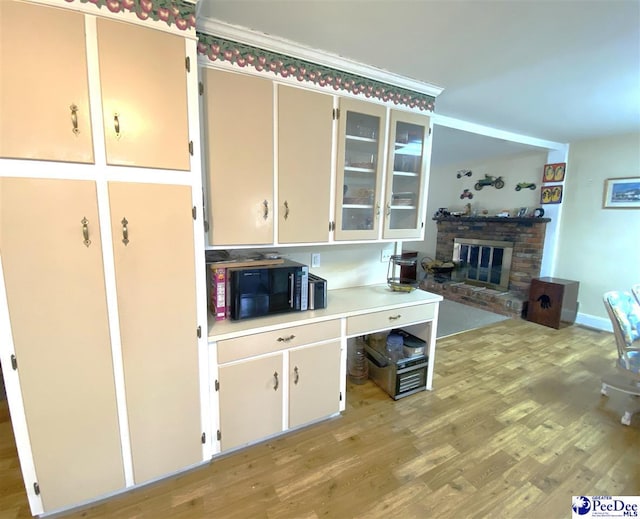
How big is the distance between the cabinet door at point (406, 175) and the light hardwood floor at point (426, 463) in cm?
140

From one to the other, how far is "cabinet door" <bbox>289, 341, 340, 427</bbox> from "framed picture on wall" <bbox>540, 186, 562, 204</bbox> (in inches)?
165

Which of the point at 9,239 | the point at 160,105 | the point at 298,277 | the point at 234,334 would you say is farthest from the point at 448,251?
the point at 9,239

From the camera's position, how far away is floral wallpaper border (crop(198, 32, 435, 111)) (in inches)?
61.6

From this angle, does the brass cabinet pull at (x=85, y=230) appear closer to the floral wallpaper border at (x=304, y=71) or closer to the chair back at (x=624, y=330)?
the floral wallpaper border at (x=304, y=71)

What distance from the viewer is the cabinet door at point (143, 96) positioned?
1.22 m

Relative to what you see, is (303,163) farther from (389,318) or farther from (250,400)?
(250,400)

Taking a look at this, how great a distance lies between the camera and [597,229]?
3875mm

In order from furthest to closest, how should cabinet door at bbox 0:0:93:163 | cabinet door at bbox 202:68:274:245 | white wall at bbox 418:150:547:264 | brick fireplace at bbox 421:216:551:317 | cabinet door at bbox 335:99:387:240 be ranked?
white wall at bbox 418:150:547:264 < brick fireplace at bbox 421:216:551:317 < cabinet door at bbox 335:99:387:240 < cabinet door at bbox 202:68:274:245 < cabinet door at bbox 0:0:93:163

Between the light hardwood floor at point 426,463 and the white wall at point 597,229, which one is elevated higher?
the white wall at point 597,229

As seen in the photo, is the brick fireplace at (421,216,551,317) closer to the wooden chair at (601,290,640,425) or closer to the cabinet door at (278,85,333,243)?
the wooden chair at (601,290,640,425)

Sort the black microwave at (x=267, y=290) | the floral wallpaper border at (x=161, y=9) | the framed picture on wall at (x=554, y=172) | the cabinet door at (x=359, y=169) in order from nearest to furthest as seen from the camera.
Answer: the floral wallpaper border at (x=161, y=9)
the black microwave at (x=267, y=290)
the cabinet door at (x=359, y=169)
the framed picture on wall at (x=554, y=172)

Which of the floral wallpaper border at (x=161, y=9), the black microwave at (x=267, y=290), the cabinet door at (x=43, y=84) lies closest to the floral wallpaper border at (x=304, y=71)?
the floral wallpaper border at (x=161, y=9)

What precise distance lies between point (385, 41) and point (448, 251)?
467 cm

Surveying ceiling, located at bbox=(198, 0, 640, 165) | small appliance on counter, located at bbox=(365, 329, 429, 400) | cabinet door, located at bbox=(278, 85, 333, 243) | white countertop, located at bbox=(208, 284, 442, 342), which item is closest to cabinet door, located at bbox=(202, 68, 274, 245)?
cabinet door, located at bbox=(278, 85, 333, 243)
